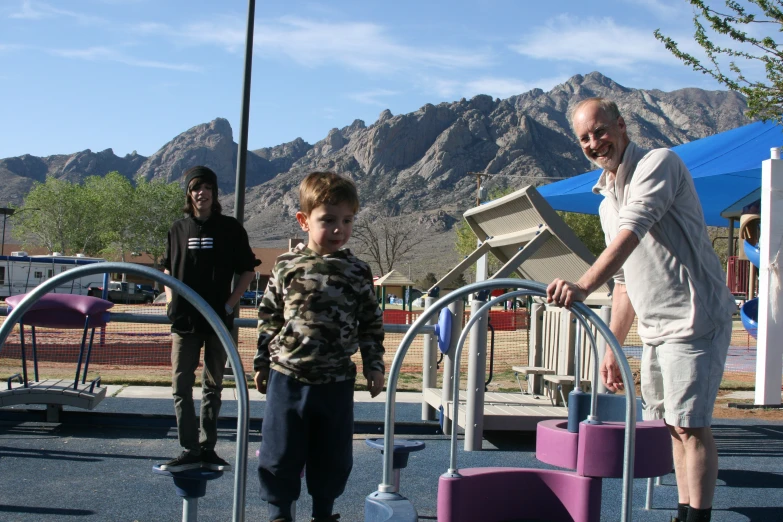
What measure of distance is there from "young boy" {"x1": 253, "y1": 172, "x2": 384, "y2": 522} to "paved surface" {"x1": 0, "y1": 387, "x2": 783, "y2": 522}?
3.49 feet

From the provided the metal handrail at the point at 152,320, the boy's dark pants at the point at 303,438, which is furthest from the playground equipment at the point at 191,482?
the metal handrail at the point at 152,320

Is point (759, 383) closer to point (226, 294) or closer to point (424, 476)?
point (424, 476)

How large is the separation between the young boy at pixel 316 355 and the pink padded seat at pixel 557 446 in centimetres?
125

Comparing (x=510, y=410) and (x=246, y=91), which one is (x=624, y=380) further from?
(x=246, y=91)

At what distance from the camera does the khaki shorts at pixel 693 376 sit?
3.12 meters

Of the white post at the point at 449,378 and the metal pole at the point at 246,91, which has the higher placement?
the metal pole at the point at 246,91

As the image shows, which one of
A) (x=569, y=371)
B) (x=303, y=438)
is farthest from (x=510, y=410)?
(x=303, y=438)

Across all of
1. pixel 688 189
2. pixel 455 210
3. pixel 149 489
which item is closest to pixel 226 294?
pixel 149 489

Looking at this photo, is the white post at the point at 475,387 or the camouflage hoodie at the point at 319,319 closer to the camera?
the camouflage hoodie at the point at 319,319

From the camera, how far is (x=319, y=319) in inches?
117

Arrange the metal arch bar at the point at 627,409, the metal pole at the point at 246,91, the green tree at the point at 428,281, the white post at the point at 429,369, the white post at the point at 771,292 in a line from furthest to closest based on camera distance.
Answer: the green tree at the point at 428,281, the metal pole at the point at 246,91, the white post at the point at 771,292, the white post at the point at 429,369, the metal arch bar at the point at 627,409

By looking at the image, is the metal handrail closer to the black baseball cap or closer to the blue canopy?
the black baseball cap

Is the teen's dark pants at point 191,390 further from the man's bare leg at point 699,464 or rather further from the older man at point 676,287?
the man's bare leg at point 699,464

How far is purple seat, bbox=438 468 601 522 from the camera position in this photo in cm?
330
